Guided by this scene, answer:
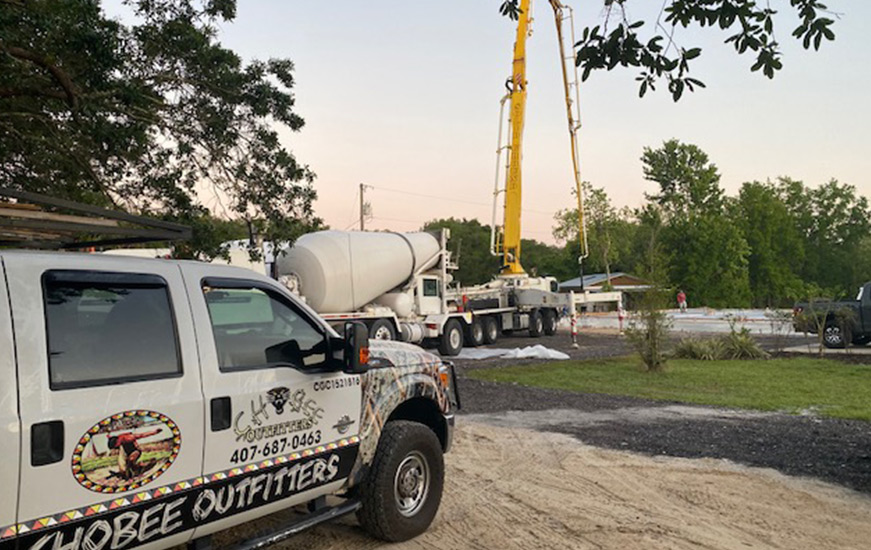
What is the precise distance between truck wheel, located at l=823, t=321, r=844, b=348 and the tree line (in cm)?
4215

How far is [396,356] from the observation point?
4973mm

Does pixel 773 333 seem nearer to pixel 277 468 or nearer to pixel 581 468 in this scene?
pixel 581 468

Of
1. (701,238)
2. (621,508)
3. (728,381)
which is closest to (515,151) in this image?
(728,381)

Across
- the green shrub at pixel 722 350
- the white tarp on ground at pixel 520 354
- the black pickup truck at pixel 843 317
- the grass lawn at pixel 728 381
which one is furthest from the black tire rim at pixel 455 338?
the black pickup truck at pixel 843 317

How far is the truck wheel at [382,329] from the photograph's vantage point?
18752mm

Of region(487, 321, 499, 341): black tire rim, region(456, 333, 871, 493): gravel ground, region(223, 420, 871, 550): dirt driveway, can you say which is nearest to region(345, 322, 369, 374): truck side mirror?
region(223, 420, 871, 550): dirt driveway

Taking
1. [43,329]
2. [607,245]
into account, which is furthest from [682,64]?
[607,245]

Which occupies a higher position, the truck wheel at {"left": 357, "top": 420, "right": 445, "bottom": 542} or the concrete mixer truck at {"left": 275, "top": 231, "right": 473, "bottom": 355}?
the concrete mixer truck at {"left": 275, "top": 231, "right": 473, "bottom": 355}

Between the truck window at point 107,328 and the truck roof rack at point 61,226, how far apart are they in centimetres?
73

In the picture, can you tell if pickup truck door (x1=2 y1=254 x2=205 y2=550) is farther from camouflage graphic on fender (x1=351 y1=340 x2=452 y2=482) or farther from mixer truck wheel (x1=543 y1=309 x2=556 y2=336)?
mixer truck wheel (x1=543 y1=309 x2=556 y2=336)

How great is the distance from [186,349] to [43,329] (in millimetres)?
712

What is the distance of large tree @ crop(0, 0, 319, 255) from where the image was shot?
25.4 feet

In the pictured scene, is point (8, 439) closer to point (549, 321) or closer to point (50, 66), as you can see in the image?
point (50, 66)

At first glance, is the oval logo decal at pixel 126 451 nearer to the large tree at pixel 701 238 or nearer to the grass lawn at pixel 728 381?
the grass lawn at pixel 728 381
